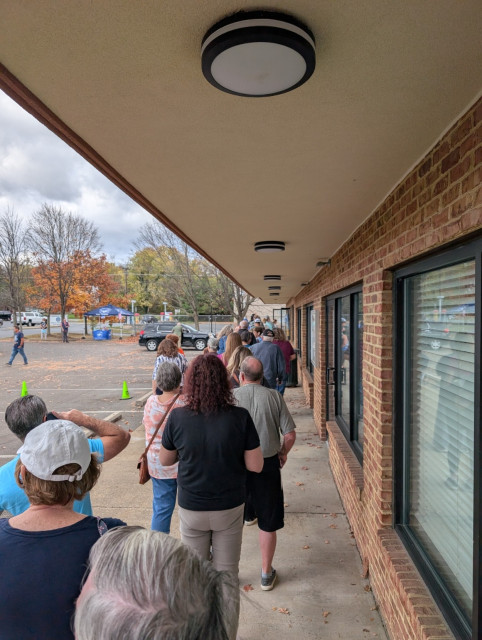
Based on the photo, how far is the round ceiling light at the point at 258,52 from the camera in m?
1.16

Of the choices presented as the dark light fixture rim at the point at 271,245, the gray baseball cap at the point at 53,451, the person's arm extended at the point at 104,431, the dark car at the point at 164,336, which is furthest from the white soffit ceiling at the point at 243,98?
the dark car at the point at 164,336

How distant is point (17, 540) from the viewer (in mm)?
1479

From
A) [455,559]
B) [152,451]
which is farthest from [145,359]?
[455,559]

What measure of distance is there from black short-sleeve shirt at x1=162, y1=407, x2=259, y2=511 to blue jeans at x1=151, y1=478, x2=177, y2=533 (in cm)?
80

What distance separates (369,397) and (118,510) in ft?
9.74

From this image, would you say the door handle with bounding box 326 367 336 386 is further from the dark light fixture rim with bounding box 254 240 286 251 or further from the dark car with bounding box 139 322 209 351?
the dark car with bounding box 139 322 209 351

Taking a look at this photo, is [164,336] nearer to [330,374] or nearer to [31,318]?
[330,374]

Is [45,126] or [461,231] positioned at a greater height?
[45,126]

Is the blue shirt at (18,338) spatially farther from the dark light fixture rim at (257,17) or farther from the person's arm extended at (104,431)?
the dark light fixture rim at (257,17)

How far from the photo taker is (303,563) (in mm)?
3695

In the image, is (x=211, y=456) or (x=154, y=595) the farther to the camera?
(x=211, y=456)

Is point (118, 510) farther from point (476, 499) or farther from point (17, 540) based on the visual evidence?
point (476, 499)

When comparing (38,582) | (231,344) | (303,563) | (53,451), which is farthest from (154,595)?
(231,344)

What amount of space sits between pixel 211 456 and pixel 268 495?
39.1 inches
